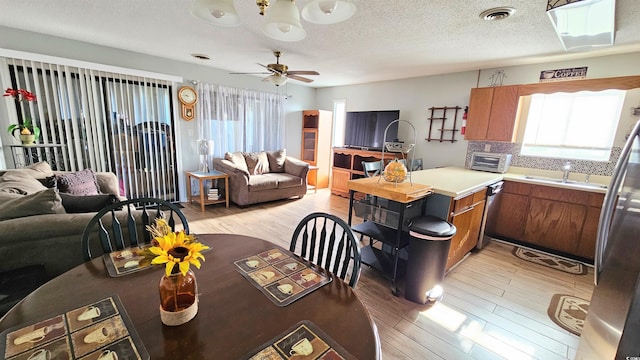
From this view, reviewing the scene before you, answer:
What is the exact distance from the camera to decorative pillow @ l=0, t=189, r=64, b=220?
158 centimetres

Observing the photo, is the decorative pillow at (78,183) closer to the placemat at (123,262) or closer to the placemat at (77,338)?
the placemat at (123,262)

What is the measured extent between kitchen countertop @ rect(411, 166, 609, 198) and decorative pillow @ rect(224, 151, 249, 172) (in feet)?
9.97

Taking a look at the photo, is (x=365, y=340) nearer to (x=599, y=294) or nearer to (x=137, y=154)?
(x=599, y=294)

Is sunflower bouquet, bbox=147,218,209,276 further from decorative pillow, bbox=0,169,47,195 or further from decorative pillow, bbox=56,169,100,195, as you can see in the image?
decorative pillow, bbox=56,169,100,195

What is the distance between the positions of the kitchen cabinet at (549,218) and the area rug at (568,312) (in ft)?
3.11

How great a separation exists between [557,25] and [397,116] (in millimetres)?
2621

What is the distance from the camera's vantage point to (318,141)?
19.1 feet

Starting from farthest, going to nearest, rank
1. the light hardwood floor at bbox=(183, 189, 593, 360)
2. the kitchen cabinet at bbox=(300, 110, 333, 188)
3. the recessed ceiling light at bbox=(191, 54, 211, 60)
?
the kitchen cabinet at bbox=(300, 110, 333, 188) → the recessed ceiling light at bbox=(191, 54, 211, 60) → the light hardwood floor at bbox=(183, 189, 593, 360)

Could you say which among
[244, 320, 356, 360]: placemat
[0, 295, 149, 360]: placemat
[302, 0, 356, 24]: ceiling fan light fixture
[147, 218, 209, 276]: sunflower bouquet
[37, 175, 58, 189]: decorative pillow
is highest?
[302, 0, 356, 24]: ceiling fan light fixture

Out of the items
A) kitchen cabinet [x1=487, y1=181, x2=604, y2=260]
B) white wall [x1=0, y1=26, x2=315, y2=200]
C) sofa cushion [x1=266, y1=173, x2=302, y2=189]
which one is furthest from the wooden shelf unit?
kitchen cabinet [x1=487, y1=181, x2=604, y2=260]

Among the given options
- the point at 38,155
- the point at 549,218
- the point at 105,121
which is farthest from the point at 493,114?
the point at 38,155

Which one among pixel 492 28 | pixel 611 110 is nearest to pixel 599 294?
pixel 492 28

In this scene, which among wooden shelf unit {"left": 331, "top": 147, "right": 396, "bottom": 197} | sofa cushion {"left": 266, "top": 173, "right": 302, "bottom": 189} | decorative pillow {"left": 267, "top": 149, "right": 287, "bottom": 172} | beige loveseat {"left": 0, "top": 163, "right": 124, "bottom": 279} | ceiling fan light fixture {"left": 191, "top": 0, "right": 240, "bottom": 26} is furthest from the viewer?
decorative pillow {"left": 267, "top": 149, "right": 287, "bottom": 172}

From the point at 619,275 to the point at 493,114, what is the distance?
300 centimetres
